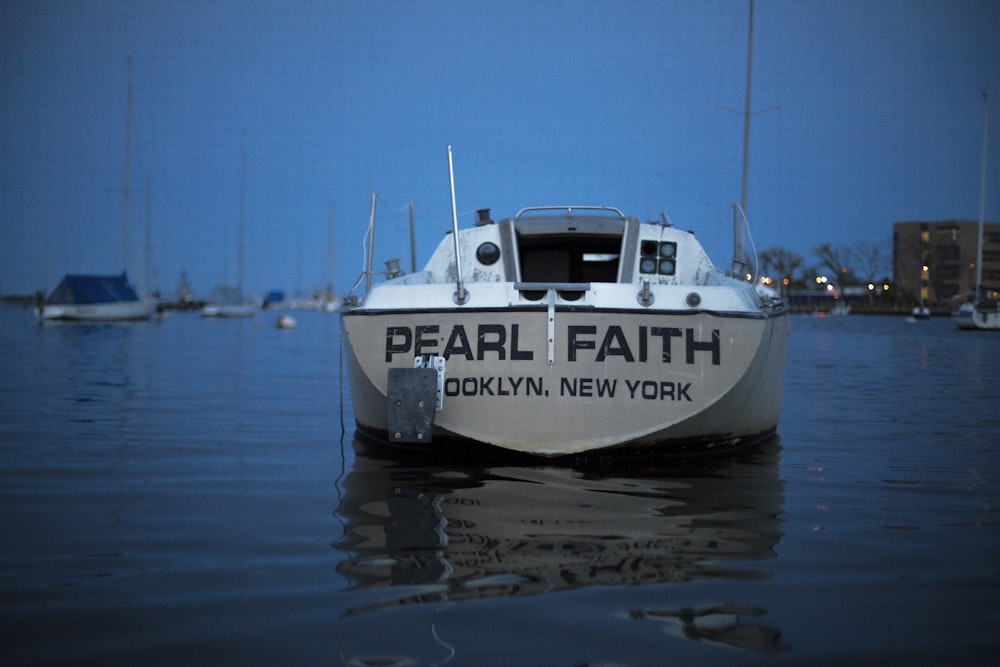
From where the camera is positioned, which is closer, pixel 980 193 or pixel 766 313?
pixel 766 313

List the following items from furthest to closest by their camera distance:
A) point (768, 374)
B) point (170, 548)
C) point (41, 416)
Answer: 1. point (41, 416)
2. point (768, 374)
3. point (170, 548)

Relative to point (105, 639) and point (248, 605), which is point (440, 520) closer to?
point (248, 605)

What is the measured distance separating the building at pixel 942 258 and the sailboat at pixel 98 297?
337ft

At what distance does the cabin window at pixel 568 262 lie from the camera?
415 inches

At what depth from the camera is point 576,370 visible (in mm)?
7398

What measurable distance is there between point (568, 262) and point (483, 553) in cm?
610

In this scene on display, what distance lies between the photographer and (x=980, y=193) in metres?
61.2

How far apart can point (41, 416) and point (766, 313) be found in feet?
26.6

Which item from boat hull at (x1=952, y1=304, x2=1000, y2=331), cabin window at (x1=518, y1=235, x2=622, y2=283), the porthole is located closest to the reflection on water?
the porthole

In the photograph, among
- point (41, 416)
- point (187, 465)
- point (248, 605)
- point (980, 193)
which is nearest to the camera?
point (248, 605)

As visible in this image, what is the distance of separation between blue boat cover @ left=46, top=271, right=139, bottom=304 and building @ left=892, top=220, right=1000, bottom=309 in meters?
103

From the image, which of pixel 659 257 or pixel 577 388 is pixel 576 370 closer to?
pixel 577 388

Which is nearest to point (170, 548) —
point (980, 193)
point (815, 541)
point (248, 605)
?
point (248, 605)

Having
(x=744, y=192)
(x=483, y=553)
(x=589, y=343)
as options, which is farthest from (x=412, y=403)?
(x=744, y=192)
